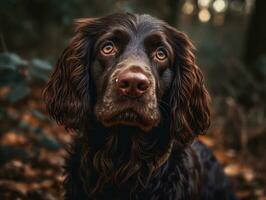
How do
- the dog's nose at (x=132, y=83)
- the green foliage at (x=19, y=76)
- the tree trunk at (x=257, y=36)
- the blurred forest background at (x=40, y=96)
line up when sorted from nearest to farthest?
the dog's nose at (x=132, y=83) → the green foliage at (x=19, y=76) → the blurred forest background at (x=40, y=96) → the tree trunk at (x=257, y=36)

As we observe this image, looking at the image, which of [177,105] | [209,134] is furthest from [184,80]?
[209,134]

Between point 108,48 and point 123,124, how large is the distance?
1.79 ft

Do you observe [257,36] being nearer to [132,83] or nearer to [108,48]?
[108,48]

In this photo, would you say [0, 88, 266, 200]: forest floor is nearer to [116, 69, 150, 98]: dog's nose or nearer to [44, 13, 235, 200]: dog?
[44, 13, 235, 200]: dog

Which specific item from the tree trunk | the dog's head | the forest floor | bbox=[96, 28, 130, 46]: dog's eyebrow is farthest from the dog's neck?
the tree trunk

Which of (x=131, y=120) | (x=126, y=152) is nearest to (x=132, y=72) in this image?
(x=131, y=120)

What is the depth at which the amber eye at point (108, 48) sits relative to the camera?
13.4ft

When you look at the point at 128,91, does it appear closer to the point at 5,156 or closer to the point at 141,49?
the point at 141,49

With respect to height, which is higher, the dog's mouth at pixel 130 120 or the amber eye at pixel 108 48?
the amber eye at pixel 108 48

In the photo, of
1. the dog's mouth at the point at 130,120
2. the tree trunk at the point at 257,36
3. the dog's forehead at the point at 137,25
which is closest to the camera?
the dog's mouth at the point at 130,120

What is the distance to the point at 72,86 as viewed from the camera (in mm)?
4250

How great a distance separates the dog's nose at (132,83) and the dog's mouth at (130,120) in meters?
0.14

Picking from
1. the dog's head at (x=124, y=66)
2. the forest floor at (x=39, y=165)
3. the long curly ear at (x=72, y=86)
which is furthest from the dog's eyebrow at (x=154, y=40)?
the forest floor at (x=39, y=165)

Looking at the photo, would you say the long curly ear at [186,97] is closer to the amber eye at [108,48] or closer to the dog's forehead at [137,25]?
the dog's forehead at [137,25]
